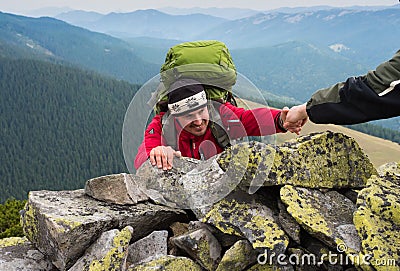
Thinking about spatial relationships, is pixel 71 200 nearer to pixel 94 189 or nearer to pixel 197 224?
pixel 94 189

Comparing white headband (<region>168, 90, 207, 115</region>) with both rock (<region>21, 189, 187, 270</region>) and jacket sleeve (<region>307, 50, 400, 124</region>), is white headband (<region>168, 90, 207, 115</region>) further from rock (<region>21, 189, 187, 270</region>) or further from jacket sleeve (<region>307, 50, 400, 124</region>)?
jacket sleeve (<region>307, 50, 400, 124</region>)

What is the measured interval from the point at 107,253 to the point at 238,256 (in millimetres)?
1939

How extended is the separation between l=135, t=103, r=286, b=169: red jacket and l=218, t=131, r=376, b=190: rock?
79 cm

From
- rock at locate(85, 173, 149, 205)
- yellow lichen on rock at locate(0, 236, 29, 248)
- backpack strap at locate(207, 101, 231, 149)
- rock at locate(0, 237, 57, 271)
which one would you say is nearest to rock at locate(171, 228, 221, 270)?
rock at locate(85, 173, 149, 205)

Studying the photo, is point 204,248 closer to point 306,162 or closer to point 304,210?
point 304,210

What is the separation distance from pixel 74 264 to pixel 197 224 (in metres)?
2.00

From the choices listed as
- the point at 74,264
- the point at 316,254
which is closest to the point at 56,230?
the point at 74,264

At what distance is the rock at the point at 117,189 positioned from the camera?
305 inches

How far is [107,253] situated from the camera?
6367mm

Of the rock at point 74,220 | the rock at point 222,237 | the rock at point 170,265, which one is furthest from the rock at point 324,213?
the rock at point 74,220

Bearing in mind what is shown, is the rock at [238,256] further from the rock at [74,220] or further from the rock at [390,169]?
the rock at [390,169]

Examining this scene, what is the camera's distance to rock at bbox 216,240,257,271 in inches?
241

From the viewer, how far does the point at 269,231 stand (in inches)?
237

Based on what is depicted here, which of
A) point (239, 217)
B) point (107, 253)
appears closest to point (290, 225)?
point (239, 217)
